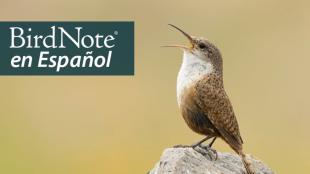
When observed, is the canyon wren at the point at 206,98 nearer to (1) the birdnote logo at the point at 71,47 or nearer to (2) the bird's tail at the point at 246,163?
(2) the bird's tail at the point at 246,163

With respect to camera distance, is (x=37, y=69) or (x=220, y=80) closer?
(x=220, y=80)

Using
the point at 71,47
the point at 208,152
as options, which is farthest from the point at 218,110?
the point at 71,47

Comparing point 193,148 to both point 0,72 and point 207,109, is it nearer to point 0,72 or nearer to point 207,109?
point 207,109

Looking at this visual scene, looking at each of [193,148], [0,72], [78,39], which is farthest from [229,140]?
[0,72]

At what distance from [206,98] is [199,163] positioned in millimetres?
819

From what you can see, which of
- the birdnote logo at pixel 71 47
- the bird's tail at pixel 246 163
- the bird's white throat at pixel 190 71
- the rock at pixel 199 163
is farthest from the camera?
the birdnote logo at pixel 71 47

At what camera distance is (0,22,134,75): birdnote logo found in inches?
589

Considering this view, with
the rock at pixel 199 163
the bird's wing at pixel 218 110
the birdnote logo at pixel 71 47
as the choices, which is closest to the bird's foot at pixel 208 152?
the rock at pixel 199 163

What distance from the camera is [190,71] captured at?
36.6 ft

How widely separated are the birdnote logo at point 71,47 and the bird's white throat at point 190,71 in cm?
383

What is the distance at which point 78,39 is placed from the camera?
15.0m

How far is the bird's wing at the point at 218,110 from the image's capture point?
10930 mm

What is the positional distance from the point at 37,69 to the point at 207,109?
4.76m

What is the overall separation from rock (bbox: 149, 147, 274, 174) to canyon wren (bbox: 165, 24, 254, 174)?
0.16 meters
